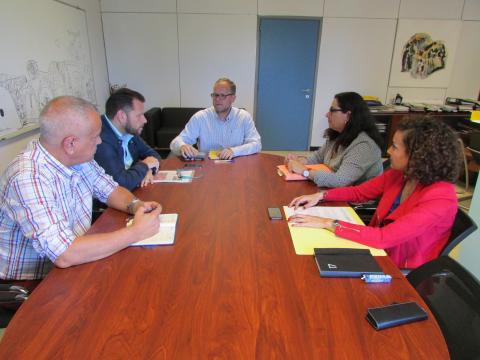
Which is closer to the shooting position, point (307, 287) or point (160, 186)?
point (307, 287)

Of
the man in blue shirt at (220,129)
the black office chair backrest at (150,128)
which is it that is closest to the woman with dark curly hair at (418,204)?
the man in blue shirt at (220,129)

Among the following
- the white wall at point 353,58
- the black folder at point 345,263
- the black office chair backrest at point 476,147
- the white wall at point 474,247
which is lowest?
the white wall at point 474,247

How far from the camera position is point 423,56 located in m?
5.12

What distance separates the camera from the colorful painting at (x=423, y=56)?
505 centimetres

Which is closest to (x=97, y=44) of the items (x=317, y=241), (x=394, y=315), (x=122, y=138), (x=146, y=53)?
(x=146, y=53)

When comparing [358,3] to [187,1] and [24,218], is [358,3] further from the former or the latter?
[24,218]

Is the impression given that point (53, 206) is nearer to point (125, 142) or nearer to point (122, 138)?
point (122, 138)

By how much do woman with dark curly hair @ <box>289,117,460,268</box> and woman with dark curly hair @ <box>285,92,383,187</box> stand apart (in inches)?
15.9

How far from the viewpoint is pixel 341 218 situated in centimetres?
155

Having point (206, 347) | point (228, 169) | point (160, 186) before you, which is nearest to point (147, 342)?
point (206, 347)

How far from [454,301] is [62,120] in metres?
1.49

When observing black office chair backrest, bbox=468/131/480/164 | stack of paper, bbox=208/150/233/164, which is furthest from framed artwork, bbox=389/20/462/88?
stack of paper, bbox=208/150/233/164

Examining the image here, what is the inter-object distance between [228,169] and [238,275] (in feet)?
4.01

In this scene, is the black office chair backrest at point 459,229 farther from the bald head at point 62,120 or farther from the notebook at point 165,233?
the bald head at point 62,120
